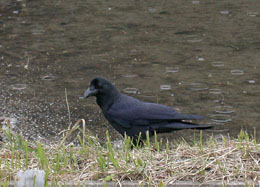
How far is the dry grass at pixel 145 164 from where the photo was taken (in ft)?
11.6

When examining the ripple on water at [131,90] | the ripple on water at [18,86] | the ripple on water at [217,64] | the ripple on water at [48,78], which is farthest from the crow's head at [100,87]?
the ripple on water at [217,64]

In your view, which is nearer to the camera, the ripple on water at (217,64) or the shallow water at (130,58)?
the shallow water at (130,58)

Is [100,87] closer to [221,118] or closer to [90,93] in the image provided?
[90,93]

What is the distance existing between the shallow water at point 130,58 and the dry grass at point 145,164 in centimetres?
54

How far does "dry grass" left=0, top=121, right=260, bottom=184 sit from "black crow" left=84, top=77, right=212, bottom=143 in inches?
31.4

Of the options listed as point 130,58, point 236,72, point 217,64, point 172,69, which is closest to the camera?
point 236,72

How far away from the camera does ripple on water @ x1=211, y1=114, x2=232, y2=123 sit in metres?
6.00

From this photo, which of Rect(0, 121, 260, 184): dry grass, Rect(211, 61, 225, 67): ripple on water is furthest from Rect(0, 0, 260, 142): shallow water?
Rect(0, 121, 260, 184): dry grass

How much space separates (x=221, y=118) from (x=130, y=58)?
8.23 feet

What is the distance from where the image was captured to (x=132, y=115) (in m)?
4.84

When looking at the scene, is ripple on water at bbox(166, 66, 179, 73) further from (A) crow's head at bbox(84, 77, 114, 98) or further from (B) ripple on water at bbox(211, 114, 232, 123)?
(A) crow's head at bbox(84, 77, 114, 98)

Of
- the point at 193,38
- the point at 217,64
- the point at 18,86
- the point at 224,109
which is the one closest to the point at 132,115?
the point at 224,109

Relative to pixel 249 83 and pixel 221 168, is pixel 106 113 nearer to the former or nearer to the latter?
pixel 221 168

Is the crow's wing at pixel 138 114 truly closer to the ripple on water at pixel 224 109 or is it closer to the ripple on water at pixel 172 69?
the ripple on water at pixel 224 109
